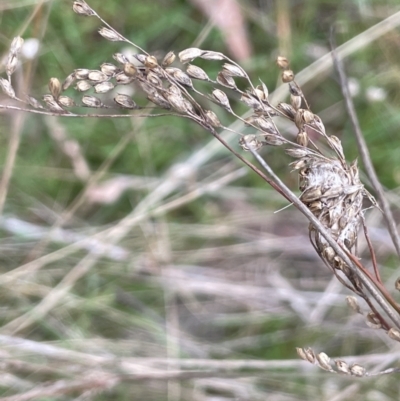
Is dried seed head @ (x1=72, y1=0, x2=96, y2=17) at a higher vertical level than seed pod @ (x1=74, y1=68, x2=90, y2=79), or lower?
higher

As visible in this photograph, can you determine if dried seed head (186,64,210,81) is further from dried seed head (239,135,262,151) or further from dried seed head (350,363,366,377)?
dried seed head (350,363,366,377)

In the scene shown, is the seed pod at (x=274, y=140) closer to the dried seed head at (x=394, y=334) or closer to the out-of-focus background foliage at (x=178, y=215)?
the dried seed head at (x=394, y=334)

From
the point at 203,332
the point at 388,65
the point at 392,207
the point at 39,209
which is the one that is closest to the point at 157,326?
the point at 203,332

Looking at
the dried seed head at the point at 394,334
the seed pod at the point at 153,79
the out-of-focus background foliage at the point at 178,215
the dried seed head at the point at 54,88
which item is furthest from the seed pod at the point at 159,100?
the out-of-focus background foliage at the point at 178,215

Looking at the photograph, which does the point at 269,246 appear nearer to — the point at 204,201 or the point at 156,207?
the point at 204,201

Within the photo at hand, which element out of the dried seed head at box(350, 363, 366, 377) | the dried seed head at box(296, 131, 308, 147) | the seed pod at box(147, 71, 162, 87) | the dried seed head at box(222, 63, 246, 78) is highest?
Answer: the dried seed head at box(222, 63, 246, 78)

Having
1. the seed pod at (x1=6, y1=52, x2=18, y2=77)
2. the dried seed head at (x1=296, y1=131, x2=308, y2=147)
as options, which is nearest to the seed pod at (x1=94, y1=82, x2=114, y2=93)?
the seed pod at (x1=6, y1=52, x2=18, y2=77)
